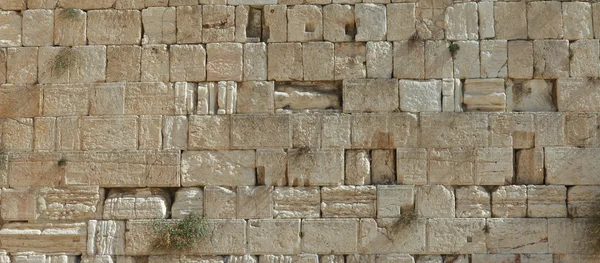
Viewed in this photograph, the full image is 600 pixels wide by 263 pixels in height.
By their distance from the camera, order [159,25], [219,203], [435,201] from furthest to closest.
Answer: [159,25] → [219,203] → [435,201]

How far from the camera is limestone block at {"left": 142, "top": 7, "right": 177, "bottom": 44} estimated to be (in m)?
7.77

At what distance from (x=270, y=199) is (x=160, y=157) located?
131 cm

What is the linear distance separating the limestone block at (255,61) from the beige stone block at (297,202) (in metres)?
1.31

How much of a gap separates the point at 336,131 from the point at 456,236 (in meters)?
1.71

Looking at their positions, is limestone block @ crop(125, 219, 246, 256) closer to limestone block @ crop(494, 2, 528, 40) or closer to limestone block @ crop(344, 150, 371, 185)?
limestone block @ crop(344, 150, 371, 185)

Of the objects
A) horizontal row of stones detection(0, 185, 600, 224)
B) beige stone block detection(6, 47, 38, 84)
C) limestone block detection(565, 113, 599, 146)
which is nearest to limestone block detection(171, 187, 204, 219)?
horizontal row of stones detection(0, 185, 600, 224)

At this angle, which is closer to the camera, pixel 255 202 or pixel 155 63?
pixel 255 202

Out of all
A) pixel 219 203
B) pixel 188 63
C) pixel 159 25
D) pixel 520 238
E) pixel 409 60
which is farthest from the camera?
pixel 159 25

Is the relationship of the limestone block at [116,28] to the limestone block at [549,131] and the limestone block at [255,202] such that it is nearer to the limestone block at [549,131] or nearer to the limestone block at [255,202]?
the limestone block at [255,202]

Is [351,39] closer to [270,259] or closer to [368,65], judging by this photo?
[368,65]

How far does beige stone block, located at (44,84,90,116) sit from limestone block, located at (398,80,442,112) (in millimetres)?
3571

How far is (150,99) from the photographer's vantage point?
25.1 ft

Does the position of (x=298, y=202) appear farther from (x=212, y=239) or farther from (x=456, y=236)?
(x=456, y=236)

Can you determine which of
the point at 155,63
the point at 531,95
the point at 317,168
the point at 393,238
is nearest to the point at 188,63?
the point at 155,63
